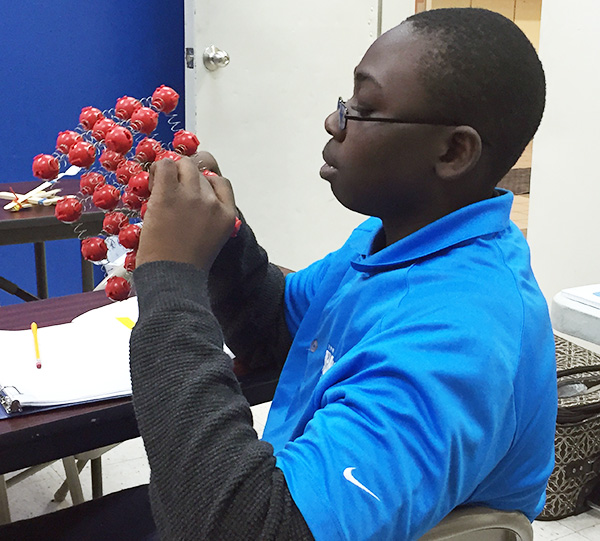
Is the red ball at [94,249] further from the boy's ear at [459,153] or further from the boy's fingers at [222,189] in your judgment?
the boy's ear at [459,153]

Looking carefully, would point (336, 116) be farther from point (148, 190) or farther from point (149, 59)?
point (149, 59)

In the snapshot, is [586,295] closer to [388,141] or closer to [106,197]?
[388,141]

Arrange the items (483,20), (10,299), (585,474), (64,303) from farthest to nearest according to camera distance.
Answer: (10,299) → (585,474) → (64,303) → (483,20)

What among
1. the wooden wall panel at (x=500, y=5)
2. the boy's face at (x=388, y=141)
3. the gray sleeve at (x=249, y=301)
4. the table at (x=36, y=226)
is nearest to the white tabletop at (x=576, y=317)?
the gray sleeve at (x=249, y=301)

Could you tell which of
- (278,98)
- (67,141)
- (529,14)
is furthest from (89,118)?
(529,14)

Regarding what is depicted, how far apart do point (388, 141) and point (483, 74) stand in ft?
0.37

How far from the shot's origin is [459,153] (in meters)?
0.75

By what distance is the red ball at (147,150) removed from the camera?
823 millimetres

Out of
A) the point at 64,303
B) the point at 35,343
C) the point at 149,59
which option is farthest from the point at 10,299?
the point at 35,343

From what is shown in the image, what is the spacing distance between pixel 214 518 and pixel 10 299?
321 centimetres

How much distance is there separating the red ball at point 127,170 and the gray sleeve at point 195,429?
14cm

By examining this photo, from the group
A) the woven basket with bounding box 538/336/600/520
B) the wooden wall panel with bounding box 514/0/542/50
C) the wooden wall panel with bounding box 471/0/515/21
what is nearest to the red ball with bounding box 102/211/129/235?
the woven basket with bounding box 538/336/600/520

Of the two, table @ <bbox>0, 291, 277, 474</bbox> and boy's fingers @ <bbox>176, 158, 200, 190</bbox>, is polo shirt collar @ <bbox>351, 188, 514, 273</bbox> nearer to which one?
boy's fingers @ <bbox>176, 158, 200, 190</bbox>

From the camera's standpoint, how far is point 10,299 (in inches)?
139
